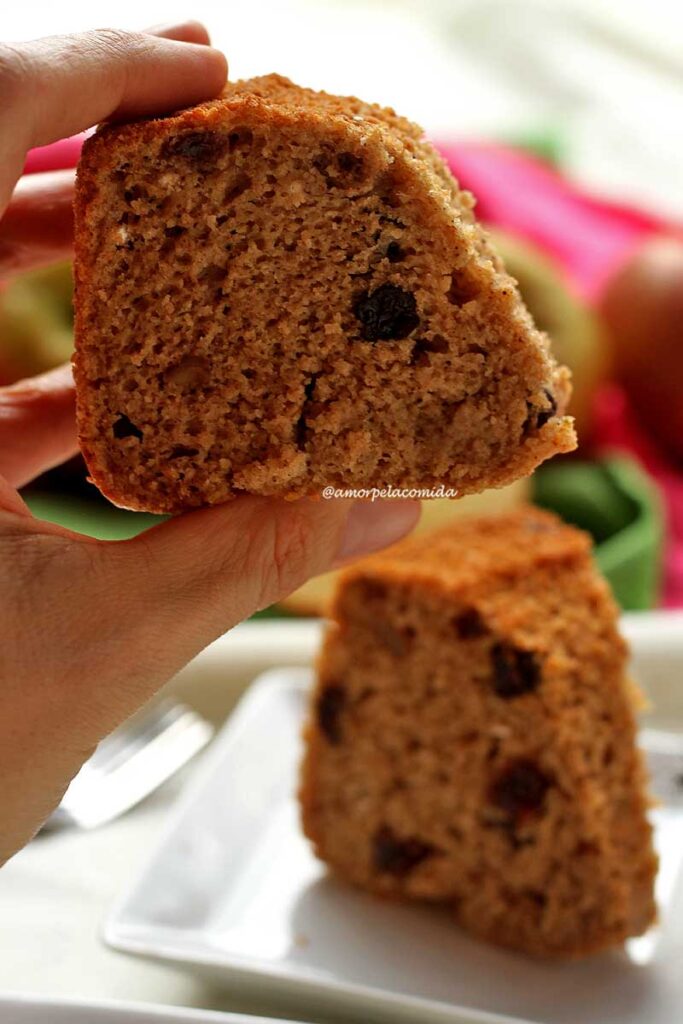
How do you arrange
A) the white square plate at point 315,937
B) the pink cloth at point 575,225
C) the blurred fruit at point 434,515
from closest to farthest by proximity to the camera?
the white square plate at point 315,937 → the blurred fruit at point 434,515 → the pink cloth at point 575,225

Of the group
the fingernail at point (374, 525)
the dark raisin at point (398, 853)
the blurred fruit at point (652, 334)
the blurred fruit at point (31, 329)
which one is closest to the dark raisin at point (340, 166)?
the fingernail at point (374, 525)

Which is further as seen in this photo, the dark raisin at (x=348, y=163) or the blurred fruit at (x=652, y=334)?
the blurred fruit at (x=652, y=334)

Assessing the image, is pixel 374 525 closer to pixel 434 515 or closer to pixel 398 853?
pixel 398 853

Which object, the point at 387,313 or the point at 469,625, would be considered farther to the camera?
the point at 469,625

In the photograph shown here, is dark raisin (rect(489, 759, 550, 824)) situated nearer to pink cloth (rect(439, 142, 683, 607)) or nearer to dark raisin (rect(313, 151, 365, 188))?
dark raisin (rect(313, 151, 365, 188))

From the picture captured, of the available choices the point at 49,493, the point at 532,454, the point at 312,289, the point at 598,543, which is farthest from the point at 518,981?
the point at 49,493

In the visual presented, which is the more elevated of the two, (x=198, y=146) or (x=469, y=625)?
(x=198, y=146)

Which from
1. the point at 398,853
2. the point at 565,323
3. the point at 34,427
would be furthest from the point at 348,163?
the point at 565,323

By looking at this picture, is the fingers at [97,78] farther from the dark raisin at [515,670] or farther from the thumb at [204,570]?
the dark raisin at [515,670]
